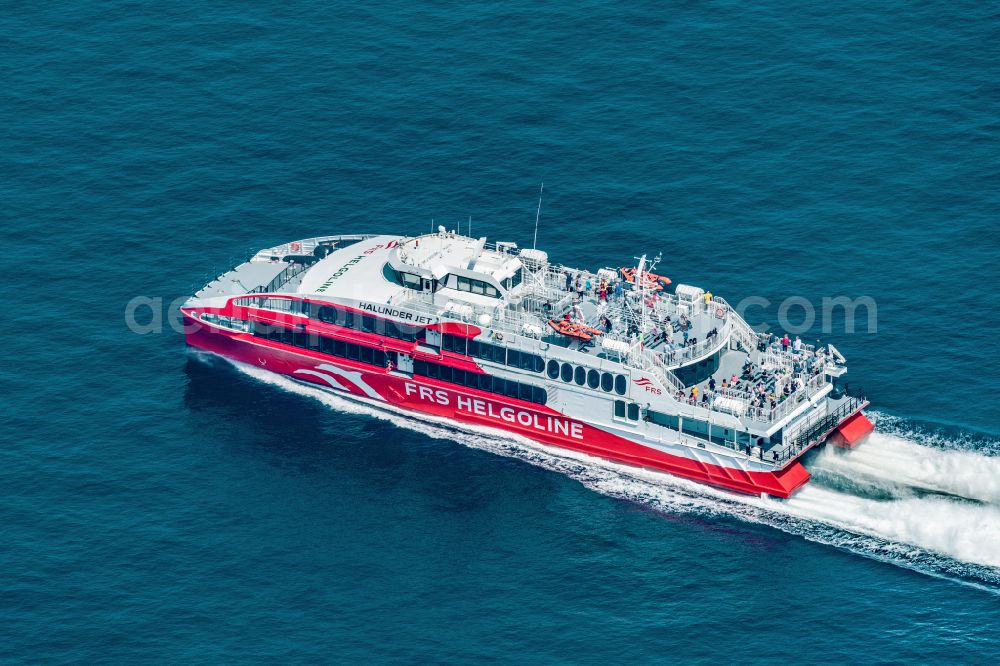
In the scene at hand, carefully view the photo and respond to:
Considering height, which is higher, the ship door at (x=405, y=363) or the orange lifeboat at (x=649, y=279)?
the orange lifeboat at (x=649, y=279)

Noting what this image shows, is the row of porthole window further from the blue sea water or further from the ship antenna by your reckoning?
the ship antenna

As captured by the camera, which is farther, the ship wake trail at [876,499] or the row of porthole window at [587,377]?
the row of porthole window at [587,377]

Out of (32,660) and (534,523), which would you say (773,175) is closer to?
(534,523)

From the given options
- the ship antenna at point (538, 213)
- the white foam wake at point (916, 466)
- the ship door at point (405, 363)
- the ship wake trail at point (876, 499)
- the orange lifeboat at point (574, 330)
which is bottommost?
the ship wake trail at point (876, 499)

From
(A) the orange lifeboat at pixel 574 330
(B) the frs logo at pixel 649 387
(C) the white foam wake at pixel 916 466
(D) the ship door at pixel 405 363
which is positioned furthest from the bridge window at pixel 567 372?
(C) the white foam wake at pixel 916 466

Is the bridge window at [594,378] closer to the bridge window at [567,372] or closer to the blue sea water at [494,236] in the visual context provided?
the bridge window at [567,372]

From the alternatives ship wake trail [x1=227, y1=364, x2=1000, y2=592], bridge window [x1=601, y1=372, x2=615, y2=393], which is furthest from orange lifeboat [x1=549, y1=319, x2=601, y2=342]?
ship wake trail [x1=227, y1=364, x2=1000, y2=592]

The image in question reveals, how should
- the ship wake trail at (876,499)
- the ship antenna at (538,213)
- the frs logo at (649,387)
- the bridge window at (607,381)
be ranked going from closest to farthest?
the ship wake trail at (876,499) < the frs logo at (649,387) < the bridge window at (607,381) < the ship antenna at (538,213)

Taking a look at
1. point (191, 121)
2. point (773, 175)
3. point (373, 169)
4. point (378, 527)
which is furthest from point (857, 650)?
point (191, 121)

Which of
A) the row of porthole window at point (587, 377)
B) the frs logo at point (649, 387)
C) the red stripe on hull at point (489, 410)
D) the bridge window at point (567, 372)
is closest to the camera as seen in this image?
the red stripe on hull at point (489, 410)
